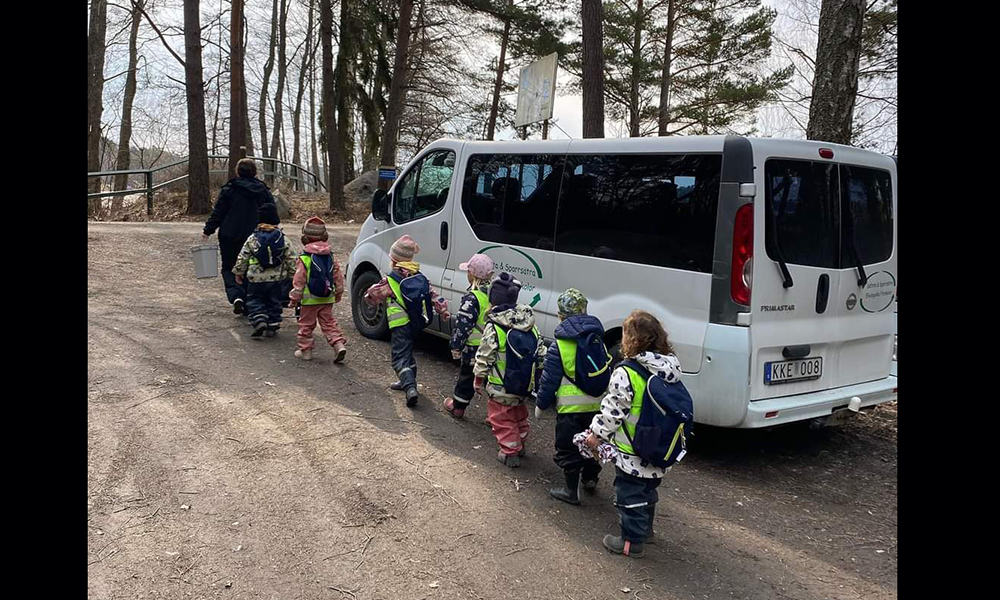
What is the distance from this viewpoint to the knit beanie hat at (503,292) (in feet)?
15.6

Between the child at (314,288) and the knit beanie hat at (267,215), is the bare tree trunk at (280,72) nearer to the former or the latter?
the knit beanie hat at (267,215)

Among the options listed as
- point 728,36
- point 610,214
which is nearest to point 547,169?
point 610,214

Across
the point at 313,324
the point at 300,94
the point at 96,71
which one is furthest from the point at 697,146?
the point at 300,94

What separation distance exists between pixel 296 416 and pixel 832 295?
4.05 m

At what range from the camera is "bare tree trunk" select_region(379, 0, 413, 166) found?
18453 millimetres

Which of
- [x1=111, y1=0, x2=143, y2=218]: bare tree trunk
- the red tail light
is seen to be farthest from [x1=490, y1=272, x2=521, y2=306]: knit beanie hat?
[x1=111, y1=0, x2=143, y2=218]: bare tree trunk

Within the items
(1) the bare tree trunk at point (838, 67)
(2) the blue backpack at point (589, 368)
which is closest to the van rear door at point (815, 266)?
(2) the blue backpack at point (589, 368)

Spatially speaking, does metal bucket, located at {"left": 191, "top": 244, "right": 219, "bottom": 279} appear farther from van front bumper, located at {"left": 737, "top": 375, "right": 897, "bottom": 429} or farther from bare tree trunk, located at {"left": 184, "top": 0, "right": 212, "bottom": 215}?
bare tree trunk, located at {"left": 184, "top": 0, "right": 212, "bottom": 215}

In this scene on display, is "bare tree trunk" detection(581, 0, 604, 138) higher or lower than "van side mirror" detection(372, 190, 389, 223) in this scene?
higher

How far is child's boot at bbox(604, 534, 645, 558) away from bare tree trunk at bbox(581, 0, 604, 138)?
27.0 ft

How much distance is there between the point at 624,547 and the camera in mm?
3650
